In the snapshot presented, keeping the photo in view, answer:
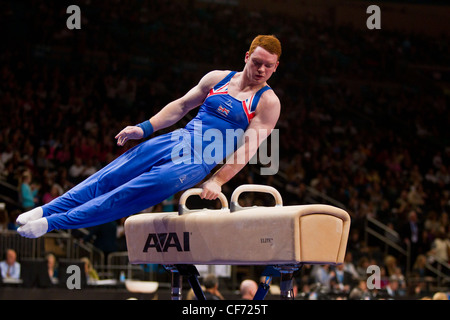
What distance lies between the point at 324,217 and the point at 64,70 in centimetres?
1086

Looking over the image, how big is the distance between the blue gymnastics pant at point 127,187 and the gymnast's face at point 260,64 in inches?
25.8

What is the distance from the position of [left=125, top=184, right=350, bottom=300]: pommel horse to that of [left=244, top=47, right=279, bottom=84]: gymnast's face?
777 millimetres

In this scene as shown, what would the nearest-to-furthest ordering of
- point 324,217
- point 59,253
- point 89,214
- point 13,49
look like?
point 324,217 → point 89,214 → point 59,253 → point 13,49

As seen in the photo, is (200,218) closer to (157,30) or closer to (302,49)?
(157,30)

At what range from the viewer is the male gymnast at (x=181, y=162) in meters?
3.79

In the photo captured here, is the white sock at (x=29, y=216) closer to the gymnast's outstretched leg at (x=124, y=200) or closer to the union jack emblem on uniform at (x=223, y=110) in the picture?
the gymnast's outstretched leg at (x=124, y=200)

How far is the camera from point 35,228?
3633 millimetres

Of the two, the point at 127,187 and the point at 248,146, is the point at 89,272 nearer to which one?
the point at 127,187

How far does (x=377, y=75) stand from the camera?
56.3 ft

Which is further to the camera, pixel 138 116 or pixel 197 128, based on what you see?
pixel 138 116
